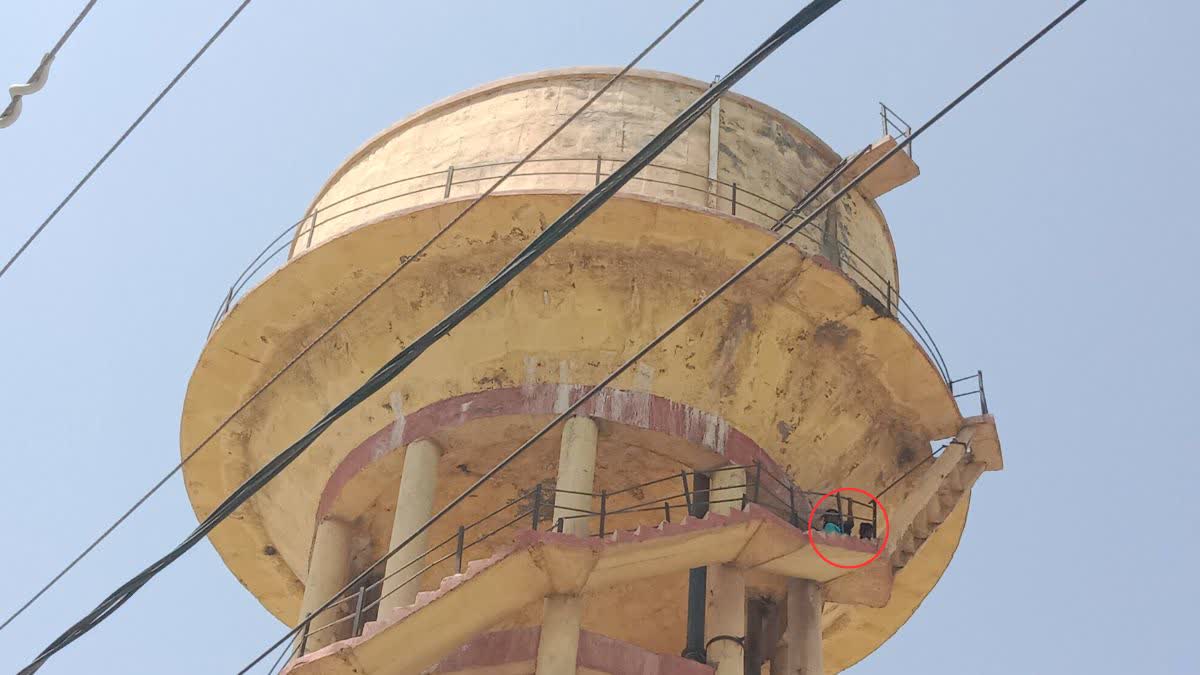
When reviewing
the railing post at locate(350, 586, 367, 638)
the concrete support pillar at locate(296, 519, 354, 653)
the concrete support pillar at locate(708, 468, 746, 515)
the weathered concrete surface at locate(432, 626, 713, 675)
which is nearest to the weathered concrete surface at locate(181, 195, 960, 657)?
the concrete support pillar at locate(708, 468, 746, 515)

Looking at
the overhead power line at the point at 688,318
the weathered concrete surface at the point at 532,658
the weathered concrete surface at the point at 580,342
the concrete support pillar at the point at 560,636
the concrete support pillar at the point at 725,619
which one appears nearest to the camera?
the overhead power line at the point at 688,318

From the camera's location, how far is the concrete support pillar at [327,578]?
16.5 m

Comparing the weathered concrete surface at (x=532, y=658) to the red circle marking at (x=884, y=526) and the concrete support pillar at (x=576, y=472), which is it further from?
the red circle marking at (x=884, y=526)

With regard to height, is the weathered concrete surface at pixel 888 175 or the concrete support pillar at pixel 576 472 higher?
the weathered concrete surface at pixel 888 175

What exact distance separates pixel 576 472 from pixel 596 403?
80 cm

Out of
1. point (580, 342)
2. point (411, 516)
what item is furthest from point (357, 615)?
point (580, 342)

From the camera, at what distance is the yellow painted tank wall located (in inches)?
667

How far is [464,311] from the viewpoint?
11.1 metres

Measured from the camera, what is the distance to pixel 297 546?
61.2ft

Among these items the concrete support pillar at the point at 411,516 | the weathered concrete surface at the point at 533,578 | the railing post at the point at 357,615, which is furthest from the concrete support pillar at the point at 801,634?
the railing post at the point at 357,615

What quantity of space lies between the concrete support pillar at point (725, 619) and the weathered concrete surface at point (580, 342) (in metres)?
1.18

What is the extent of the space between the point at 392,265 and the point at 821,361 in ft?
13.8

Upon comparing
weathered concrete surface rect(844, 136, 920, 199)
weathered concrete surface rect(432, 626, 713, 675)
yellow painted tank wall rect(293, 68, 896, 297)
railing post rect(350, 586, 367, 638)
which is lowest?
weathered concrete surface rect(432, 626, 713, 675)

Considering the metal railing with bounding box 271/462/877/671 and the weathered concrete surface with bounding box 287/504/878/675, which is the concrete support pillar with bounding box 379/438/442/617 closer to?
the metal railing with bounding box 271/462/877/671
